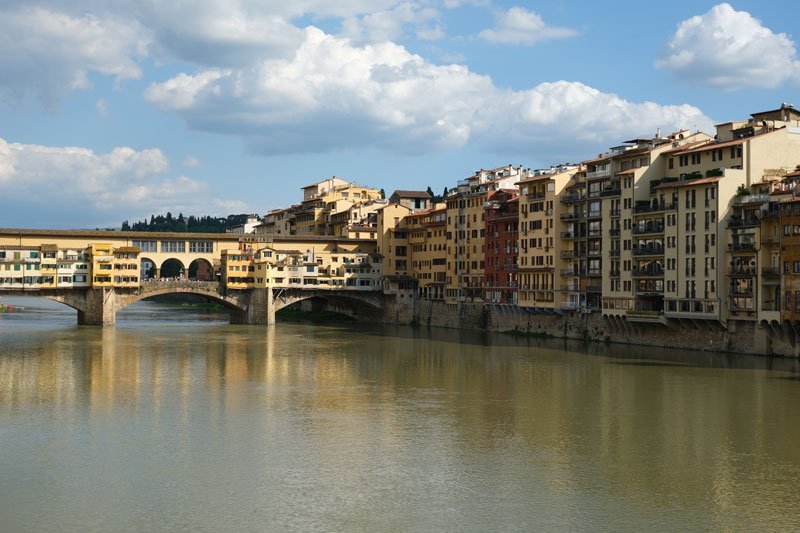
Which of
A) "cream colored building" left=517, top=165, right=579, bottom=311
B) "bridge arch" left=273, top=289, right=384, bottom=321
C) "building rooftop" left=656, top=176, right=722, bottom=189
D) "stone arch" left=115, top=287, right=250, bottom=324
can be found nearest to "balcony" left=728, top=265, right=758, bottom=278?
"building rooftop" left=656, top=176, right=722, bottom=189

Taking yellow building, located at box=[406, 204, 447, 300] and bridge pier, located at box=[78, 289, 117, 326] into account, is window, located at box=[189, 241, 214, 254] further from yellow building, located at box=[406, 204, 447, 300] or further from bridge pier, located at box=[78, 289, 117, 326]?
yellow building, located at box=[406, 204, 447, 300]

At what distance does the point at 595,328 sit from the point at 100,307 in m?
44.2

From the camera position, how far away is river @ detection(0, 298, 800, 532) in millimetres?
24016

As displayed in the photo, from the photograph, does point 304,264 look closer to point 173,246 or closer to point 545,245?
point 173,246

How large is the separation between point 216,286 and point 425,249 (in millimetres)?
22164

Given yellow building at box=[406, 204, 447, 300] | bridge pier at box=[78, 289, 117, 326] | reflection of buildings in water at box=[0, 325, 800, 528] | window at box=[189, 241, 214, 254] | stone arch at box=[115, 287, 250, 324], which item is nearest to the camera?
reflection of buildings in water at box=[0, 325, 800, 528]

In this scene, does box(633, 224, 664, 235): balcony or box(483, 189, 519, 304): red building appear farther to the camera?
box(483, 189, 519, 304): red building

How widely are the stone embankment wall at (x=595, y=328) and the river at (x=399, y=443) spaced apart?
112 inches

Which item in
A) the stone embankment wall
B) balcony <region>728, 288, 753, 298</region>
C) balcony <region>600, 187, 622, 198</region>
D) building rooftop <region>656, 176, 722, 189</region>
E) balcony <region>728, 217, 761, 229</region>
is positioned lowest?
the stone embankment wall

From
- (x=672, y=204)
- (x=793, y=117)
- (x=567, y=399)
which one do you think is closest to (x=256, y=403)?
(x=567, y=399)

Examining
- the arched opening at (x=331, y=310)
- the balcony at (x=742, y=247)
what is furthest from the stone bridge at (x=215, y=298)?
the balcony at (x=742, y=247)

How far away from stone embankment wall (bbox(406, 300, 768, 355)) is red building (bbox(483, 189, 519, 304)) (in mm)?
1435

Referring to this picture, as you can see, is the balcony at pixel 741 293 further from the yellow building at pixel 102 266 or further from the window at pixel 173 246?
the window at pixel 173 246

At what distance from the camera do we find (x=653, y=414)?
Result: 37125 mm
